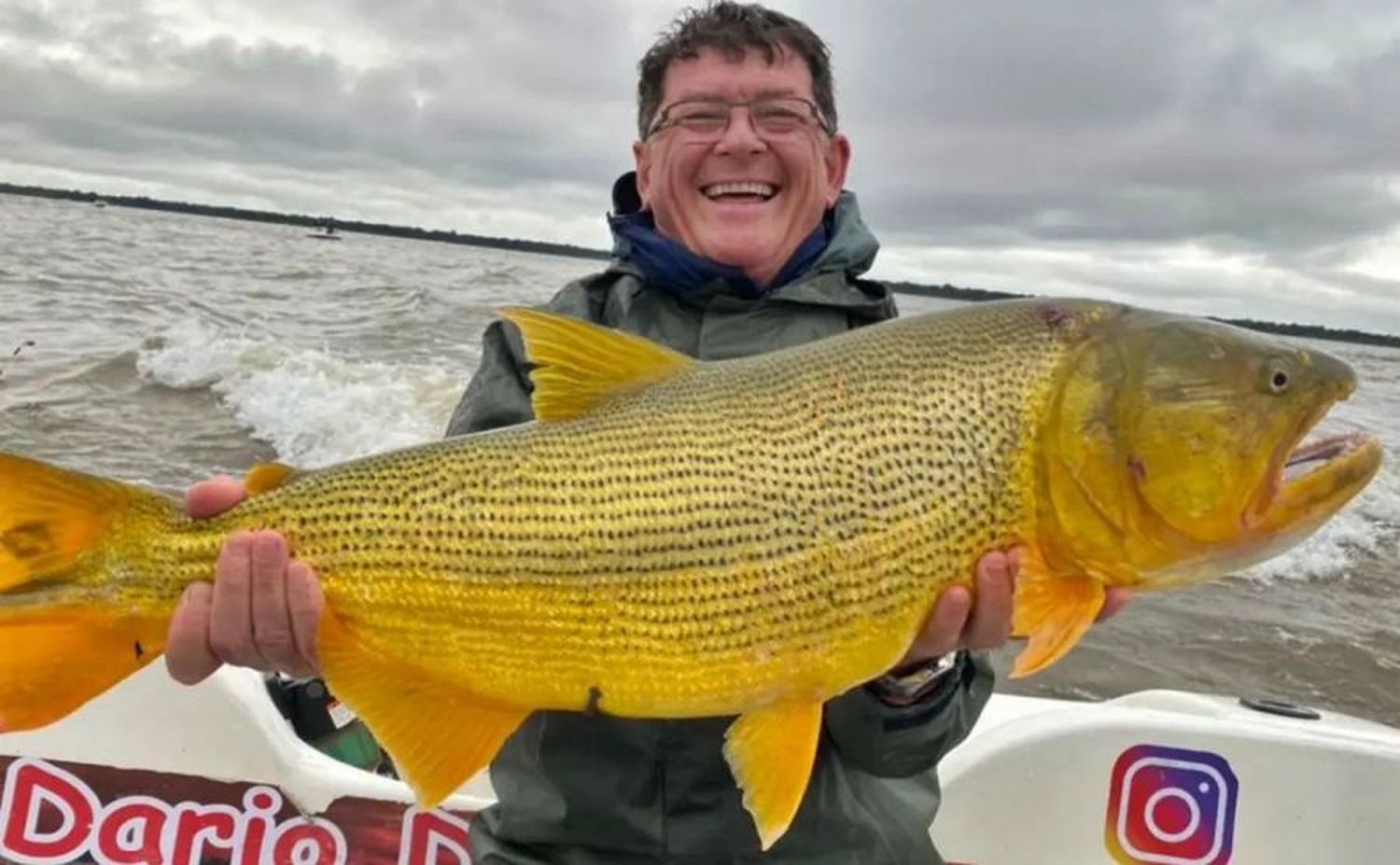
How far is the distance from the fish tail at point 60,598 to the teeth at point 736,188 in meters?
1.61

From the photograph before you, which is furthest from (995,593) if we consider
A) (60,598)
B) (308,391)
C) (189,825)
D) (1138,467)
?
(308,391)

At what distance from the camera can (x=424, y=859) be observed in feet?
12.8

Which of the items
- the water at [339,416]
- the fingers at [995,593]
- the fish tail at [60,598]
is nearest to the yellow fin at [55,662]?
the fish tail at [60,598]

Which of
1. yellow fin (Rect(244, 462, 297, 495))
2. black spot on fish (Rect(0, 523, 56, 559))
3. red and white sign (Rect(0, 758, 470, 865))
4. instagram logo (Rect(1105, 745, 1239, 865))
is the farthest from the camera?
instagram logo (Rect(1105, 745, 1239, 865))

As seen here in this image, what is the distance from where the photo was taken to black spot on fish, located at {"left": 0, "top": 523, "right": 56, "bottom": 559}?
247 centimetres

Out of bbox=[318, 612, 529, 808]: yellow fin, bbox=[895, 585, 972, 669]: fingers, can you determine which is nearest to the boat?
bbox=[318, 612, 529, 808]: yellow fin

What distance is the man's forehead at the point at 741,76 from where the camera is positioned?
11.1ft

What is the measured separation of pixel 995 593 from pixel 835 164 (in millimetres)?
1664

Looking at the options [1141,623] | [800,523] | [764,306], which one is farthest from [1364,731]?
[1141,623]

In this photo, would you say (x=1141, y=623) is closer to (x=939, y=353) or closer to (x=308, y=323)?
(x=939, y=353)

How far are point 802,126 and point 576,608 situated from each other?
5.40ft

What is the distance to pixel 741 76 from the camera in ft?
11.1

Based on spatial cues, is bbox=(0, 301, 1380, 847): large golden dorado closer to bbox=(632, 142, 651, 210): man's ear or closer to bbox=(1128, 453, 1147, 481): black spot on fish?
bbox=(1128, 453, 1147, 481): black spot on fish

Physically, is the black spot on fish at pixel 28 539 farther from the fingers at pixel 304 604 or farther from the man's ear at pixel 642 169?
the man's ear at pixel 642 169
